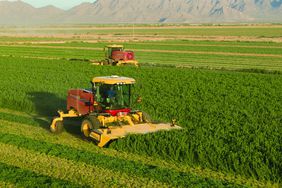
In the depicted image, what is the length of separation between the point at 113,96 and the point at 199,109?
5.17 metres

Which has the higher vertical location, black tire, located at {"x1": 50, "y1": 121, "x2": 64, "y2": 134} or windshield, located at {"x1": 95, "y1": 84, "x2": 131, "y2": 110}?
windshield, located at {"x1": 95, "y1": 84, "x2": 131, "y2": 110}

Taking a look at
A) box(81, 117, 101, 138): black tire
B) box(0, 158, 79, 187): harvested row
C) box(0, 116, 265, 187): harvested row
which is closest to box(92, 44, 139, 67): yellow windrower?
box(0, 116, 265, 187): harvested row

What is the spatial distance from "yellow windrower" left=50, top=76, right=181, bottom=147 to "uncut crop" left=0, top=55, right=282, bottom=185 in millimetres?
559

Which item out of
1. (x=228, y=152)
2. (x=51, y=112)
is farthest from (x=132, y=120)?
(x=51, y=112)

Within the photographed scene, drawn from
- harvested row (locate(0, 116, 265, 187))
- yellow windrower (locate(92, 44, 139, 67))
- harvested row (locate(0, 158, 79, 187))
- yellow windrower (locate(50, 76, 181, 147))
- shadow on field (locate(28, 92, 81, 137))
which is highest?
yellow windrower (locate(50, 76, 181, 147))

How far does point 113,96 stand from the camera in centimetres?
1522

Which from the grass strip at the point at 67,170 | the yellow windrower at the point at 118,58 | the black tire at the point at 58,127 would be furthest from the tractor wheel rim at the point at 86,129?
the yellow windrower at the point at 118,58

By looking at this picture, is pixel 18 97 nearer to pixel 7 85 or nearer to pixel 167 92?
pixel 7 85

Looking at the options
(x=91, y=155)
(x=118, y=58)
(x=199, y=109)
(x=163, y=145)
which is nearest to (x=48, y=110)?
(x=199, y=109)

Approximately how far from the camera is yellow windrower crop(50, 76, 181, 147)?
14492 millimetres

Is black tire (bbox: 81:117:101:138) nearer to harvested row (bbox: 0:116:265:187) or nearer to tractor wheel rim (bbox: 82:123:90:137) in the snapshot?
tractor wheel rim (bbox: 82:123:90:137)

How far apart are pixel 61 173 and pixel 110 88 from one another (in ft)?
13.5

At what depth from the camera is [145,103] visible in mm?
20938

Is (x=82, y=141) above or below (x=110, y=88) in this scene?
below
